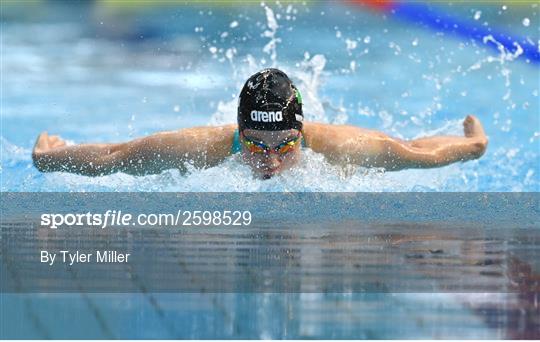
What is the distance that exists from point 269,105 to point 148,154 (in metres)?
0.98

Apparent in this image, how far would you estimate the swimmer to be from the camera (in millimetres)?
6039

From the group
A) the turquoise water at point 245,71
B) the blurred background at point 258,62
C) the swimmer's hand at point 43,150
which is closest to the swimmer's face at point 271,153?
the swimmer's hand at point 43,150

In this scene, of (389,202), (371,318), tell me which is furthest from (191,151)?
(371,318)

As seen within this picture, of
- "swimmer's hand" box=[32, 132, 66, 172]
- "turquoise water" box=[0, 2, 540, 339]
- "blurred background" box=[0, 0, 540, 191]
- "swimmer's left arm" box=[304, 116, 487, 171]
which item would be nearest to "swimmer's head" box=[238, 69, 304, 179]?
"swimmer's left arm" box=[304, 116, 487, 171]

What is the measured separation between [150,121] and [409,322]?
31.0 ft

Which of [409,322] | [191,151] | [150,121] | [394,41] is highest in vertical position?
[394,41]

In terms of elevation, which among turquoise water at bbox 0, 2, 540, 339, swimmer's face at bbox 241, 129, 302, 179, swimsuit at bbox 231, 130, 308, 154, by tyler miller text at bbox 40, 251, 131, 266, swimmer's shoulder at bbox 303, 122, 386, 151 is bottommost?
by tyler miller text at bbox 40, 251, 131, 266

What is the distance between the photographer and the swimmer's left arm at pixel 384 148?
6.53m

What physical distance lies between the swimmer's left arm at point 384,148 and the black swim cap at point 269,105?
12.8 inches

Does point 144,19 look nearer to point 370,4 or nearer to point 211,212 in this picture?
point 370,4

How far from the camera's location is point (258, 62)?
11758 millimetres

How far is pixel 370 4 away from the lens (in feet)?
41.2

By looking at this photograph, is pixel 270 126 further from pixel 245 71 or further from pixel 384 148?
pixel 245 71

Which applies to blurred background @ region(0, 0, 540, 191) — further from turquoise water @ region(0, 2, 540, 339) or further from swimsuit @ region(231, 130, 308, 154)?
swimsuit @ region(231, 130, 308, 154)
